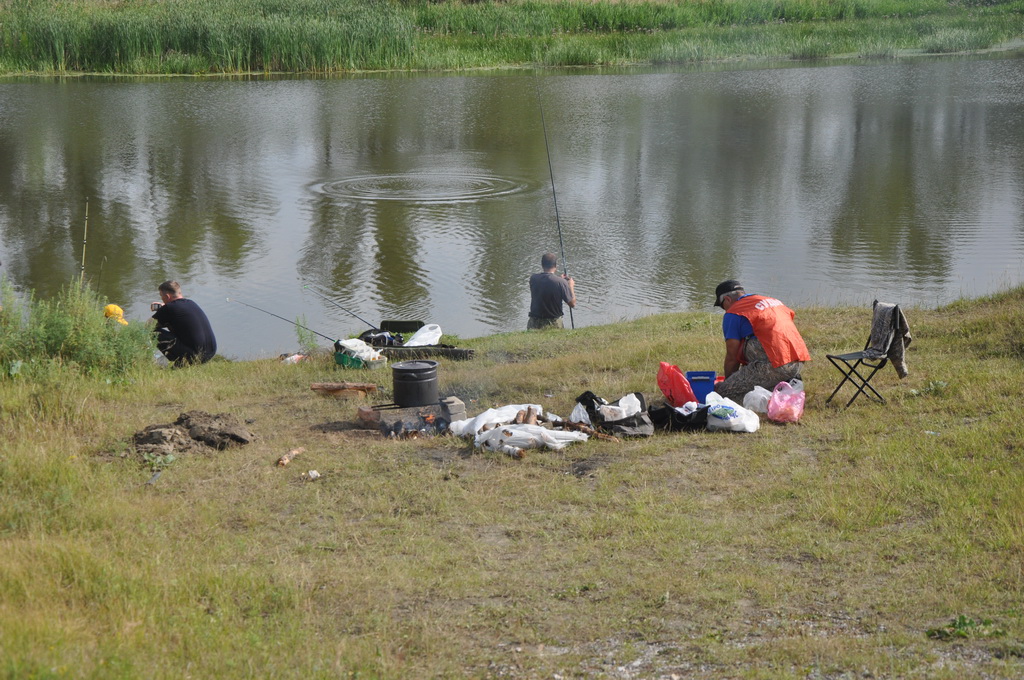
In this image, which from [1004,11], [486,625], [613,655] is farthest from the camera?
[1004,11]

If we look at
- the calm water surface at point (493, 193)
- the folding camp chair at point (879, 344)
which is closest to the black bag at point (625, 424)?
the folding camp chair at point (879, 344)

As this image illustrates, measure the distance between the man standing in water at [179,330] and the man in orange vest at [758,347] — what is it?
5600mm

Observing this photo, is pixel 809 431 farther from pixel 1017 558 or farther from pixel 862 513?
pixel 1017 558

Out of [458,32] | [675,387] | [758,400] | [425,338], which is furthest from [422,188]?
[458,32]

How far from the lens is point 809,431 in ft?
25.5

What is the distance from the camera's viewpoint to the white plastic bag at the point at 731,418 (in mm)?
7812

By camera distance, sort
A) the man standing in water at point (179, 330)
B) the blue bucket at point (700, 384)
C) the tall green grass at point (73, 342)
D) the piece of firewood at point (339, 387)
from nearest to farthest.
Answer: the blue bucket at point (700, 384)
the piece of firewood at point (339, 387)
the tall green grass at point (73, 342)
the man standing in water at point (179, 330)

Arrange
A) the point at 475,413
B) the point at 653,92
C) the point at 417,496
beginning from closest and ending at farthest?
the point at 417,496 < the point at 475,413 < the point at 653,92

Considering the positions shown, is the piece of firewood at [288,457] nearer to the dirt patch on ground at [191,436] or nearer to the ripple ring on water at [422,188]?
the dirt patch on ground at [191,436]

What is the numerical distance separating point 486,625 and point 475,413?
3.58m

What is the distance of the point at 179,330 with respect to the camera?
1101 cm

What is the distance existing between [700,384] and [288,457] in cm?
335

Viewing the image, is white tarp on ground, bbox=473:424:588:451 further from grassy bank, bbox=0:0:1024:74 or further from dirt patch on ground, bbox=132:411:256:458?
grassy bank, bbox=0:0:1024:74

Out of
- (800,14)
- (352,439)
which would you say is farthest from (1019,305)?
(800,14)
